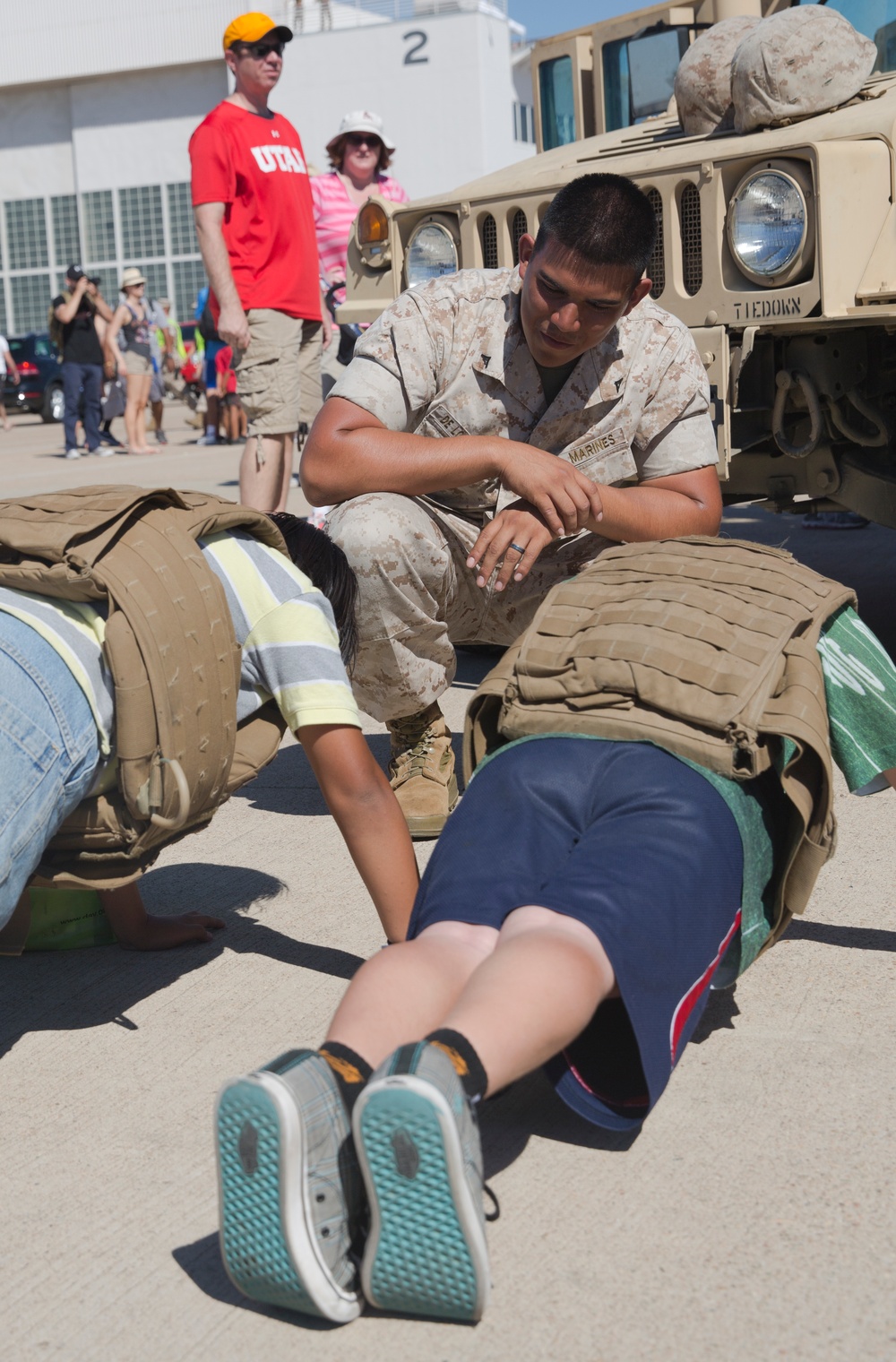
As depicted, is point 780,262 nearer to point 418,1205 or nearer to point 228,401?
point 418,1205

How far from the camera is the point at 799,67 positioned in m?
4.10

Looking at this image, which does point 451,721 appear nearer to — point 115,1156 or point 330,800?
point 330,800

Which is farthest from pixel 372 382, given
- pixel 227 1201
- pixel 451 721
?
pixel 227 1201

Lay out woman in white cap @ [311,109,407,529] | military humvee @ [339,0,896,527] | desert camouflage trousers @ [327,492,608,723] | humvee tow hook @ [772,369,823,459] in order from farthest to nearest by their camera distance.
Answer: woman in white cap @ [311,109,407,529] → humvee tow hook @ [772,369,823,459] → military humvee @ [339,0,896,527] → desert camouflage trousers @ [327,492,608,723]

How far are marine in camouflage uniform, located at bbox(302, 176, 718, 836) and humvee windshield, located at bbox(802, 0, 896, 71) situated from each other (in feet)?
6.44

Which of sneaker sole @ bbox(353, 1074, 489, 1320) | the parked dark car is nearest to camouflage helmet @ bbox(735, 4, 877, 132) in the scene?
sneaker sole @ bbox(353, 1074, 489, 1320)

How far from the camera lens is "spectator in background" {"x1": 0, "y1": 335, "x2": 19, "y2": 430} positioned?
850 inches

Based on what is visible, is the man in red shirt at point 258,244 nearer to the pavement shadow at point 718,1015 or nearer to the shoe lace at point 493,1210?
the pavement shadow at point 718,1015

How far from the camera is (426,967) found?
69.7 inches

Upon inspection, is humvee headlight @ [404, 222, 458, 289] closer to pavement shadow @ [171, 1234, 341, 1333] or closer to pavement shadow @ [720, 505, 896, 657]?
pavement shadow @ [720, 505, 896, 657]

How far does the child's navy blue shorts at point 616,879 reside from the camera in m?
1.81

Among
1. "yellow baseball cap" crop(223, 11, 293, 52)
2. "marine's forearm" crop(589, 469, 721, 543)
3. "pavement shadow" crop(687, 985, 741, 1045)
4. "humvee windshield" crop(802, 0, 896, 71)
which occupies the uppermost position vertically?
"yellow baseball cap" crop(223, 11, 293, 52)

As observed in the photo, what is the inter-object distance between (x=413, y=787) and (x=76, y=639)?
142 cm

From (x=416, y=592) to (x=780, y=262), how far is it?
4.81 feet
